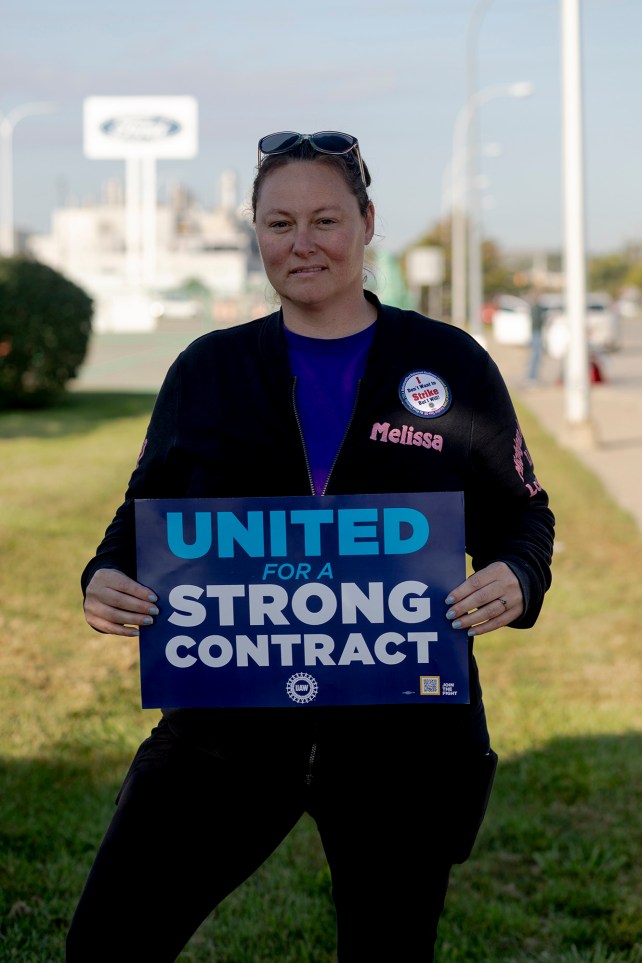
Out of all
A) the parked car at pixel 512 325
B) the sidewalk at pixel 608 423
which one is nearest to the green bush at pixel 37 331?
the sidewalk at pixel 608 423

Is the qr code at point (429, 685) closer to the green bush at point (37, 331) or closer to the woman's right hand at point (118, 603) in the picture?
the woman's right hand at point (118, 603)

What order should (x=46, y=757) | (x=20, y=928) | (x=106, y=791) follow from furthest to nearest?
(x=46, y=757) → (x=106, y=791) → (x=20, y=928)

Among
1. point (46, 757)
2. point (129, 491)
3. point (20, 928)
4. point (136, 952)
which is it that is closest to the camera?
point (136, 952)

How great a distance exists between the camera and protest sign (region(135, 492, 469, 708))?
231cm

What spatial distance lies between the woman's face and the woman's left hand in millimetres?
562

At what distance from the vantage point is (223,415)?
2.36 metres

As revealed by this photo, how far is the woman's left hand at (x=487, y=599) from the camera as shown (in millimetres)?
2273

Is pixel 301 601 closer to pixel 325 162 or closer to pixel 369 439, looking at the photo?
pixel 369 439

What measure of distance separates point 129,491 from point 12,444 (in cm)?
1296

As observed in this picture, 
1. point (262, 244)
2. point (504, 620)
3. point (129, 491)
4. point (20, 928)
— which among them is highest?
point (262, 244)

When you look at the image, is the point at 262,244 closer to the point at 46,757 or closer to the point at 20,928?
the point at 20,928

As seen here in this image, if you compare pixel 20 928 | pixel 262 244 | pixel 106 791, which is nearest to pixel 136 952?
pixel 262 244

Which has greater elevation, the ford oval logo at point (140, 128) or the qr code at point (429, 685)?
the ford oval logo at point (140, 128)

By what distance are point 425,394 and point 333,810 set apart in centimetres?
76
